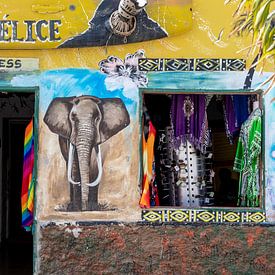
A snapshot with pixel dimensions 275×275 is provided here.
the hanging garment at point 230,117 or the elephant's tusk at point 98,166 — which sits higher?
the hanging garment at point 230,117

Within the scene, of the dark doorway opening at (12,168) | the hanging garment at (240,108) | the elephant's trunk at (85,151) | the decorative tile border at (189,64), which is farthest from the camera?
the dark doorway opening at (12,168)

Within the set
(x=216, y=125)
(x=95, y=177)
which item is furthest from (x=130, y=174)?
(x=216, y=125)

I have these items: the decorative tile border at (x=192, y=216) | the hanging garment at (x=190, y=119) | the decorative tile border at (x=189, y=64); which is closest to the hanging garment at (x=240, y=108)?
the hanging garment at (x=190, y=119)

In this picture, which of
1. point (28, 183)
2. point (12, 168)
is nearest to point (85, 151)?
point (28, 183)

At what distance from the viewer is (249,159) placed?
827 centimetres

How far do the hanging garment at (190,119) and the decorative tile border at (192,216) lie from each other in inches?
38.8

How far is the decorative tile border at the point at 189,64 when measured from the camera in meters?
8.10

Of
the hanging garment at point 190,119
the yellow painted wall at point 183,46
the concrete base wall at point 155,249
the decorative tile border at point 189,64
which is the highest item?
the yellow painted wall at point 183,46

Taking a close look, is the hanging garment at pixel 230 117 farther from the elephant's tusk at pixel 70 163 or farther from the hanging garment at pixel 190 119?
the elephant's tusk at pixel 70 163

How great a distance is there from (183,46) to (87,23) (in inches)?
47.1

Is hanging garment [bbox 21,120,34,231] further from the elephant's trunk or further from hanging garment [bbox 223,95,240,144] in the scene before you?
hanging garment [bbox 223,95,240,144]

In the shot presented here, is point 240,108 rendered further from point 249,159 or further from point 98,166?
point 98,166

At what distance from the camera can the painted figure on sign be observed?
26.0 feet

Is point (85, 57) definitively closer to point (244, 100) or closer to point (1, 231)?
point (244, 100)
